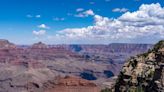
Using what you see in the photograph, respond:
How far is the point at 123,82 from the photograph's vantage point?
90.2 m

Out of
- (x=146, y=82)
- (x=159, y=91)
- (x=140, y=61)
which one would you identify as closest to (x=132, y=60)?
(x=140, y=61)

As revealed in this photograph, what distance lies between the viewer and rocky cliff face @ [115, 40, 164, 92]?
81.5 meters

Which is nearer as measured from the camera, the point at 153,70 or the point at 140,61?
the point at 153,70

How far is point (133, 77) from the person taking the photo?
3433 inches

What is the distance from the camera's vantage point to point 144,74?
85.9 metres

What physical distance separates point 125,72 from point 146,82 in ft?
22.3

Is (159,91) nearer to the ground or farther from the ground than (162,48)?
nearer to the ground

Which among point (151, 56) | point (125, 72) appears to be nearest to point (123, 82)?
point (125, 72)

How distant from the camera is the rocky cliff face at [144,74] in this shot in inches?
3209

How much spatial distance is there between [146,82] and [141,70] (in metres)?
3.73

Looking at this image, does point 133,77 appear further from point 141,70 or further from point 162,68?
point 162,68

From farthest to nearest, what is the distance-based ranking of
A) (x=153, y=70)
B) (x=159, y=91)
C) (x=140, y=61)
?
(x=140, y=61), (x=153, y=70), (x=159, y=91)

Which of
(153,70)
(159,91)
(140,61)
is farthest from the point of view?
(140,61)

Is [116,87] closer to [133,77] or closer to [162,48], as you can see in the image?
[133,77]
